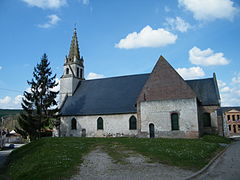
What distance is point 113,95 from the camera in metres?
30.9

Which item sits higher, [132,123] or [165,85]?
[165,85]

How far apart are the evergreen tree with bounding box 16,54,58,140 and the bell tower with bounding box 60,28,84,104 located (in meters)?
3.89

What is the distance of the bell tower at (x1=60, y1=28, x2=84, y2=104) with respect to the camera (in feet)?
115

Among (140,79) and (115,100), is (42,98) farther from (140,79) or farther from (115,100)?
(140,79)

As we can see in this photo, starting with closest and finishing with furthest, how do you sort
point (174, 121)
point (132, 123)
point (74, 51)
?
point (174, 121)
point (132, 123)
point (74, 51)

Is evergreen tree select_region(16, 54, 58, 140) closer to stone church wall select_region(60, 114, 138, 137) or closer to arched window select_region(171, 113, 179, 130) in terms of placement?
stone church wall select_region(60, 114, 138, 137)

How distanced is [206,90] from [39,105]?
23.4 metres

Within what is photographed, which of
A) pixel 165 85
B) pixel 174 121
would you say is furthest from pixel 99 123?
pixel 165 85

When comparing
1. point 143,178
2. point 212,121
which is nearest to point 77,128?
point 212,121

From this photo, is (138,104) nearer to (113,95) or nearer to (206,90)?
(113,95)

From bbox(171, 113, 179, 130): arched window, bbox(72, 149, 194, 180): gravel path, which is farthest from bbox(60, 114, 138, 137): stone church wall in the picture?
bbox(72, 149, 194, 180): gravel path

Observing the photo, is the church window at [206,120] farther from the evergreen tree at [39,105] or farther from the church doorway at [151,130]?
the evergreen tree at [39,105]

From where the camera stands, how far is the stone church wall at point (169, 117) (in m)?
22.2

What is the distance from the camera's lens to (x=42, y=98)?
2988cm
